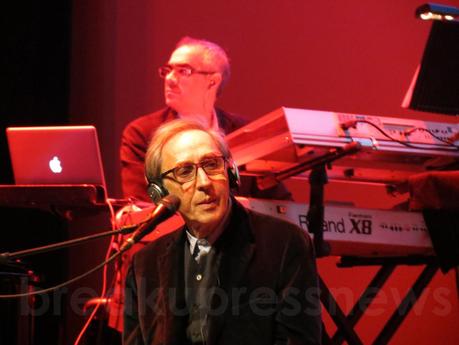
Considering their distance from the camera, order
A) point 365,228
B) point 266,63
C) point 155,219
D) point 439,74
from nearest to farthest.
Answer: point 155,219
point 439,74
point 365,228
point 266,63

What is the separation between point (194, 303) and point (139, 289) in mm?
190

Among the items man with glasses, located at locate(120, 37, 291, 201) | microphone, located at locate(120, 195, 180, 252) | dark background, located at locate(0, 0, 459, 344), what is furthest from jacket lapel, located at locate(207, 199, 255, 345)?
dark background, located at locate(0, 0, 459, 344)

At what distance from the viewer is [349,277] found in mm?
4723

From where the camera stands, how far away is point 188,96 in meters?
4.19

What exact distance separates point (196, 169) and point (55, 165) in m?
1.12

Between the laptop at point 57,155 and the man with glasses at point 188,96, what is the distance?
723 millimetres

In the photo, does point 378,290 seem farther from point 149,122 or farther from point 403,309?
point 149,122

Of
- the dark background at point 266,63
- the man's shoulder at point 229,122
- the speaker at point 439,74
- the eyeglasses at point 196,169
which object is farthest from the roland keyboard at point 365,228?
the dark background at point 266,63

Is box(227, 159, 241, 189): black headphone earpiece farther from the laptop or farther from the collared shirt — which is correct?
the laptop

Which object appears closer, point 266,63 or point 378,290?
point 378,290

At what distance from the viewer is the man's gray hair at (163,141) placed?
7.86 feet

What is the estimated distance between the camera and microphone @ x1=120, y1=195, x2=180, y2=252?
2.01m

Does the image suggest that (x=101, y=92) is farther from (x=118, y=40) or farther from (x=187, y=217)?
(x=187, y=217)

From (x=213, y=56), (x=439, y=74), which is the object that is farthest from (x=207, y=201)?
(x=213, y=56)
